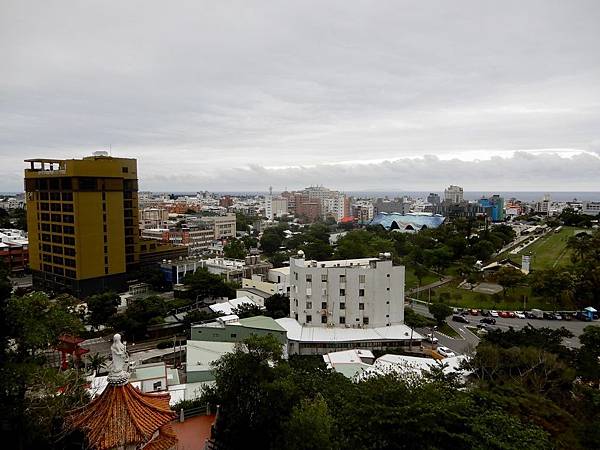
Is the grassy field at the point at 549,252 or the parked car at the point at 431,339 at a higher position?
the grassy field at the point at 549,252

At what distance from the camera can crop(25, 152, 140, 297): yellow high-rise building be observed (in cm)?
4088

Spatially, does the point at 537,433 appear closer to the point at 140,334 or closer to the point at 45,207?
the point at 140,334

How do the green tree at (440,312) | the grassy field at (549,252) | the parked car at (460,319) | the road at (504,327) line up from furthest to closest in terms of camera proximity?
the grassy field at (549,252), the parked car at (460,319), the green tree at (440,312), the road at (504,327)

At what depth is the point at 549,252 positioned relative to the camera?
56.1 meters

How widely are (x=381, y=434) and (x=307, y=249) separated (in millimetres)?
46737

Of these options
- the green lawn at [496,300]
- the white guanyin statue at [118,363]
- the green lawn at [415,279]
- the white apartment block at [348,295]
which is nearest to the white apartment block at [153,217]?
the green lawn at [415,279]

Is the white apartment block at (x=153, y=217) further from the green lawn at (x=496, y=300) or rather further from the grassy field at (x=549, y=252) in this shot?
the grassy field at (x=549, y=252)

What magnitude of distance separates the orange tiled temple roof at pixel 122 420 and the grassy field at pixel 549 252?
4603 cm

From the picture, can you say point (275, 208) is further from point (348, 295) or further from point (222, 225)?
point (348, 295)

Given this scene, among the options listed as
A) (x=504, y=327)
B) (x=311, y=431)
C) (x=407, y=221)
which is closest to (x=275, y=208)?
(x=407, y=221)

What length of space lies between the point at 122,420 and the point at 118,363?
46.5 inches

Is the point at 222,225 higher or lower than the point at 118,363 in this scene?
lower

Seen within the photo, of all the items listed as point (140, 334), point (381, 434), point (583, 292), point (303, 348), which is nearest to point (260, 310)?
point (303, 348)

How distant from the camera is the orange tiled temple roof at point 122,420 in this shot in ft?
30.0
